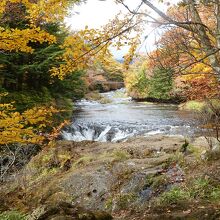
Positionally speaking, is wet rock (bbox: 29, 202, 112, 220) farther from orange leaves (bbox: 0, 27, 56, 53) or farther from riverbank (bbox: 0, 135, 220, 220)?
orange leaves (bbox: 0, 27, 56, 53)

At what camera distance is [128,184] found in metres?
7.36

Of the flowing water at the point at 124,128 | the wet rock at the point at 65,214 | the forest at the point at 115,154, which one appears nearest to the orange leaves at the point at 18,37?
the forest at the point at 115,154

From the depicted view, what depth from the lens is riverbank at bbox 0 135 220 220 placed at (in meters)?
6.00

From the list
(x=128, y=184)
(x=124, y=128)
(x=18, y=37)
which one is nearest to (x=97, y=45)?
(x=18, y=37)

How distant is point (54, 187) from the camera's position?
26.2 feet

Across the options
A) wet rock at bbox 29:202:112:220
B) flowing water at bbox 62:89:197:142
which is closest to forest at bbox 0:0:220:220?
wet rock at bbox 29:202:112:220

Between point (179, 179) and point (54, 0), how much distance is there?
436 centimetres

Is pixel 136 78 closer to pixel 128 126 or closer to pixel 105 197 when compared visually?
pixel 128 126

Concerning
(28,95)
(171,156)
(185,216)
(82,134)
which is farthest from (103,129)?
(185,216)

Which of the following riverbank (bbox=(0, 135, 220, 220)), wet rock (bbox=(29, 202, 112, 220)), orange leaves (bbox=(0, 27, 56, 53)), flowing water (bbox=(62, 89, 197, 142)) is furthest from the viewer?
flowing water (bbox=(62, 89, 197, 142))

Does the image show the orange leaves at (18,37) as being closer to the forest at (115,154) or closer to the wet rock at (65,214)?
the forest at (115,154)

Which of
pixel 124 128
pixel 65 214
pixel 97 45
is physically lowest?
pixel 124 128

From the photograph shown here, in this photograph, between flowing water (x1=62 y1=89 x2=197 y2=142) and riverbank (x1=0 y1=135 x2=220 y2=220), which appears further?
flowing water (x1=62 y1=89 x2=197 y2=142)

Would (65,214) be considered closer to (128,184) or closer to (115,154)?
(128,184)
